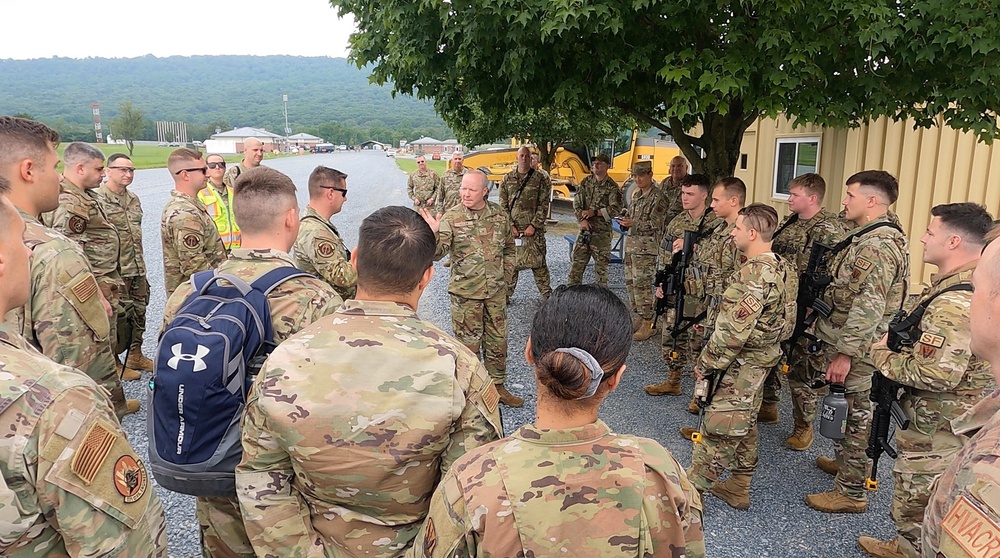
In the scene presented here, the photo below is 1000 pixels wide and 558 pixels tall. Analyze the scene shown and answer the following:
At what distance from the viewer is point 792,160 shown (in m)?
9.03

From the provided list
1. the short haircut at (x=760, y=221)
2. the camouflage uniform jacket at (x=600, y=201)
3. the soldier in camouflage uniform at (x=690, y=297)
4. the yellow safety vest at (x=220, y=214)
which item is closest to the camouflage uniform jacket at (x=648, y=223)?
the camouflage uniform jacket at (x=600, y=201)

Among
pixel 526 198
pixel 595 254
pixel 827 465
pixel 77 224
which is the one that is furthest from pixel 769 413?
pixel 77 224

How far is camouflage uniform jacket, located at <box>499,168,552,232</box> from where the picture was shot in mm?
9219

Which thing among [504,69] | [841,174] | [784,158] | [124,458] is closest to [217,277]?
[124,458]

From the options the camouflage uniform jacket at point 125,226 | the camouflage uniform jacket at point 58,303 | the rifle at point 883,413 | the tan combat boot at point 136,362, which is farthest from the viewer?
the tan combat boot at point 136,362

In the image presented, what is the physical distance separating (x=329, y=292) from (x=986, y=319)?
2.08 meters

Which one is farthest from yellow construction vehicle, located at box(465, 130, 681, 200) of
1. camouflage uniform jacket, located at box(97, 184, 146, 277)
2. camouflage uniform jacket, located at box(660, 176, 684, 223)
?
camouflage uniform jacket, located at box(97, 184, 146, 277)

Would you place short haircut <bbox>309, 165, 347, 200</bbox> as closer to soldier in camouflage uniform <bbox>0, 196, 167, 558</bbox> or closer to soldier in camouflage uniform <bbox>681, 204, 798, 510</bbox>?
soldier in camouflage uniform <bbox>0, 196, 167, 558</bbox>

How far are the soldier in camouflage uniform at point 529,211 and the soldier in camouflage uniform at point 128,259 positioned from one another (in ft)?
15.8

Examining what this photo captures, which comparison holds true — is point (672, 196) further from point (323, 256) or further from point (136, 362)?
point (136, 362)

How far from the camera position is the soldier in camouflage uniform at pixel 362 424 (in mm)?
1672

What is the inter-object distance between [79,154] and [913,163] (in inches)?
356

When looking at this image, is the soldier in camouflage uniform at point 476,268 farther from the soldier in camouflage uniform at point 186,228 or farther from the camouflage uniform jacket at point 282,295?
the camouflage uniform jacket at point 282,295

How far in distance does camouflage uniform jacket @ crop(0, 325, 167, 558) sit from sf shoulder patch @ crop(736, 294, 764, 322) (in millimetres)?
3065
